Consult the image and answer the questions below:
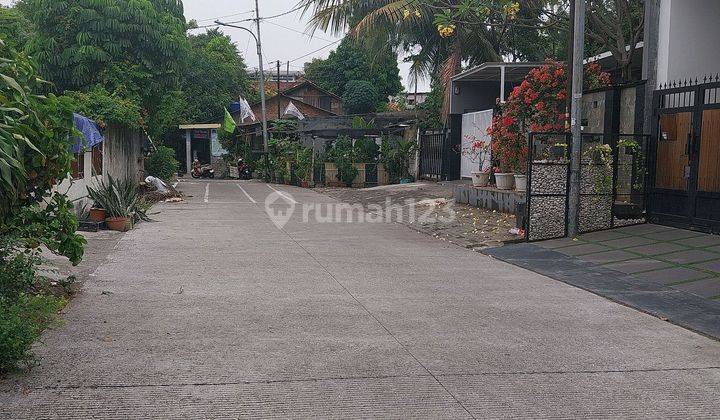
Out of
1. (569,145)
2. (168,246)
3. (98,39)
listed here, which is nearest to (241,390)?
(168,246)

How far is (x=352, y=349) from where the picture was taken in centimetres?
559

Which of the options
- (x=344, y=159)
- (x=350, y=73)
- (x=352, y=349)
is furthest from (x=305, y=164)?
(x=352, y=349)

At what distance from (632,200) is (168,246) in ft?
27.0

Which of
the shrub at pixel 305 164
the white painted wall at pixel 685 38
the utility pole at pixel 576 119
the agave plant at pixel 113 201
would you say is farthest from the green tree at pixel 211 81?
the white painted wall at pixel 685 38

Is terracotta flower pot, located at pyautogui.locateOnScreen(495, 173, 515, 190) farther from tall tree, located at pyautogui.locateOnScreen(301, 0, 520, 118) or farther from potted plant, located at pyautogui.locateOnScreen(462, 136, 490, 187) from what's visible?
tall tree, located at pyautogui.locateOnScreen(301, 0, 520, 118)

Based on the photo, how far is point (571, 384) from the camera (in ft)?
15.9

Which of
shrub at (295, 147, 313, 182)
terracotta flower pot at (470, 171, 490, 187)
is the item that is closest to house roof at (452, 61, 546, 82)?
terracotta flower pot at (470, 171, 490, 187)

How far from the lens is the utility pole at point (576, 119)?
38.4 ft

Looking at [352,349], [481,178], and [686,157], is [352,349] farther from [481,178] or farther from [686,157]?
[481,178]

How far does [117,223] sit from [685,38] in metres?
11.5

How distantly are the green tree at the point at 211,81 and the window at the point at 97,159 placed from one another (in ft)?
83.7

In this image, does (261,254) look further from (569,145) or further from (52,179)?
(569,145)

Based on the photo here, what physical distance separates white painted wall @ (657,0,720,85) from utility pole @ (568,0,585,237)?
1.79 metres

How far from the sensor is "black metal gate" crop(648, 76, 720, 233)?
10727 millimetres
